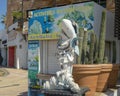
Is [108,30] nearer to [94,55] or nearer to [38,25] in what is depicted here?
[38,25]

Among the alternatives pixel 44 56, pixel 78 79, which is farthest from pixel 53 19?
pixel 78 79

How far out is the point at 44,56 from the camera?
13.6m

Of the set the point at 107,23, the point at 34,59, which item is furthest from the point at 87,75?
the point at 34,59

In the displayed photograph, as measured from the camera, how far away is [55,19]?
1299 centimetres

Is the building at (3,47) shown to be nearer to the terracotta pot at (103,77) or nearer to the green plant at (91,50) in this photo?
the green plant at (91,50)

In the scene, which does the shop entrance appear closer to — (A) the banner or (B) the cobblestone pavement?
(B) the cobblestone pavement

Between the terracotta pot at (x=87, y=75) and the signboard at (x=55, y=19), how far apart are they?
4.72 metres

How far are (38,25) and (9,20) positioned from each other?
18067mm

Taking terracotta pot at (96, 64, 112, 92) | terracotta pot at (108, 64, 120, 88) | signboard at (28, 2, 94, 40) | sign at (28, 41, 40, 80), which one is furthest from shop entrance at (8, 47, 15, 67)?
terracotta pot at (96, 64, 112, 92)

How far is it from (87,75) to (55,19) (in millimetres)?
6197

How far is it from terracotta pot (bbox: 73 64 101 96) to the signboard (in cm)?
472

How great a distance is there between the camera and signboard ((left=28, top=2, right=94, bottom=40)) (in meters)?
12.0

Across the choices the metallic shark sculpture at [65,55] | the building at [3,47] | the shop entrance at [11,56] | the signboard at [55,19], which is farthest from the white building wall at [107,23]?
the building at [3,47]

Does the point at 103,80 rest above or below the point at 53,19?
below
